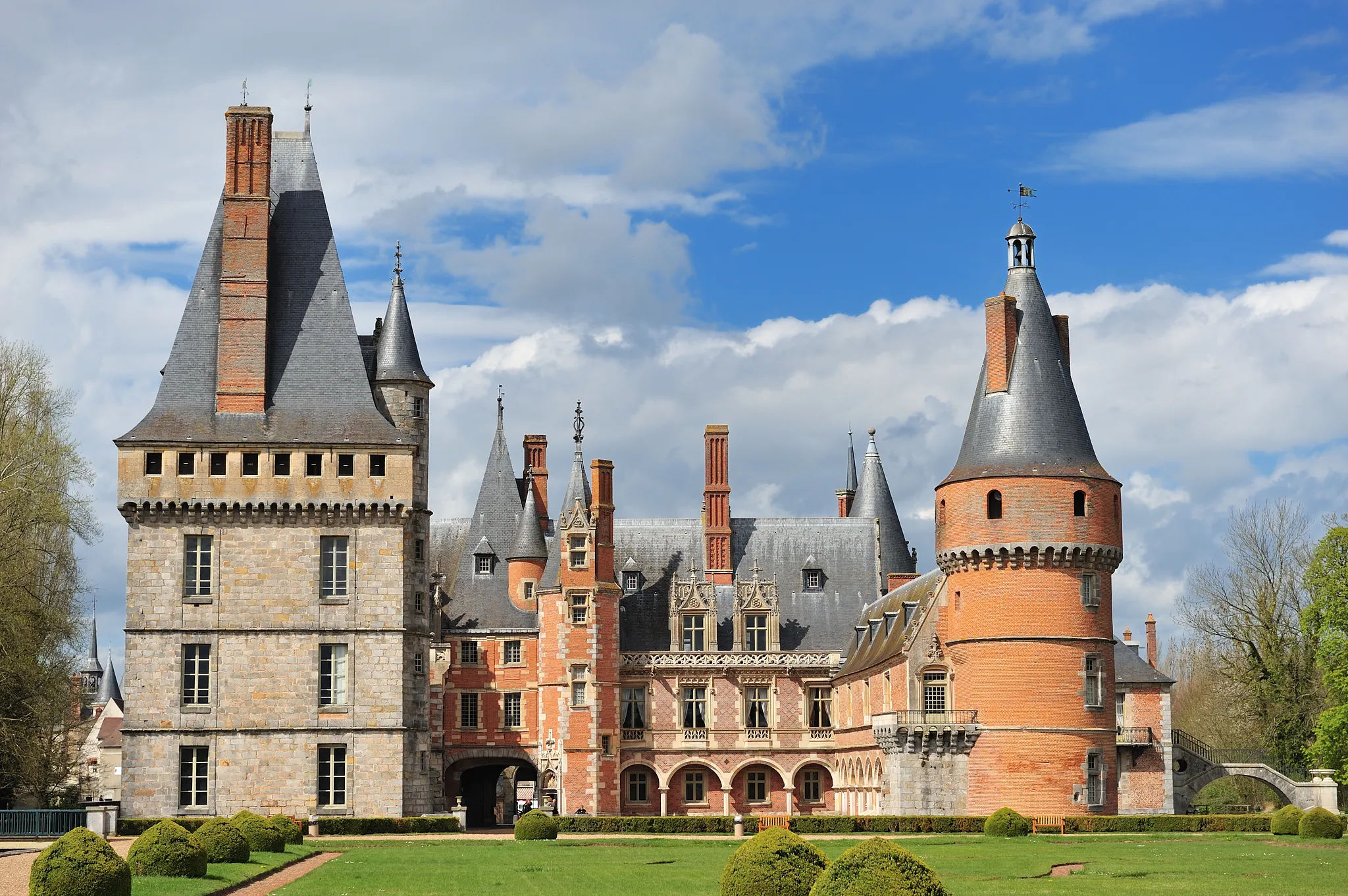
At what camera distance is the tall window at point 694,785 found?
64.8 meters

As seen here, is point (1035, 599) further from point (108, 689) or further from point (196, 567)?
point (108, 689)

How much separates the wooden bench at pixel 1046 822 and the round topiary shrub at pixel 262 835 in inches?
876

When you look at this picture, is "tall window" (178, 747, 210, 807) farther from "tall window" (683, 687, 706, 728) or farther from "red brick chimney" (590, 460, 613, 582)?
"tall window" (683, 687, 706, 728)

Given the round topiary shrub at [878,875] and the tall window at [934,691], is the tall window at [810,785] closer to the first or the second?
the tall window at [934,691]

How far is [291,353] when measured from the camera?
51.2 m

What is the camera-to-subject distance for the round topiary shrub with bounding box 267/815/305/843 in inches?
1526

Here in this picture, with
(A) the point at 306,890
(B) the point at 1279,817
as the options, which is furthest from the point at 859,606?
(A) the point at 306,890

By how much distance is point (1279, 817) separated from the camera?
47.5m

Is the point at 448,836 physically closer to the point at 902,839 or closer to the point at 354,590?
the point at 354,590

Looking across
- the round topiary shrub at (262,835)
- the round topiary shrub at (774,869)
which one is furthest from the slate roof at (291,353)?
the round topiary shrub at (774,869)

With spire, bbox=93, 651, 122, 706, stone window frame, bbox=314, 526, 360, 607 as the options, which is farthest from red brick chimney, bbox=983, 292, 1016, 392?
spire, bbox=93, 651, 122, 706

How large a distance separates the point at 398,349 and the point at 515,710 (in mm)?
18237

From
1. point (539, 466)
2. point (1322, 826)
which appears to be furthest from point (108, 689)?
point (1322, 826)

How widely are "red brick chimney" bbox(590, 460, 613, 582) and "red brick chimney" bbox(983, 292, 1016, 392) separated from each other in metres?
16.9
